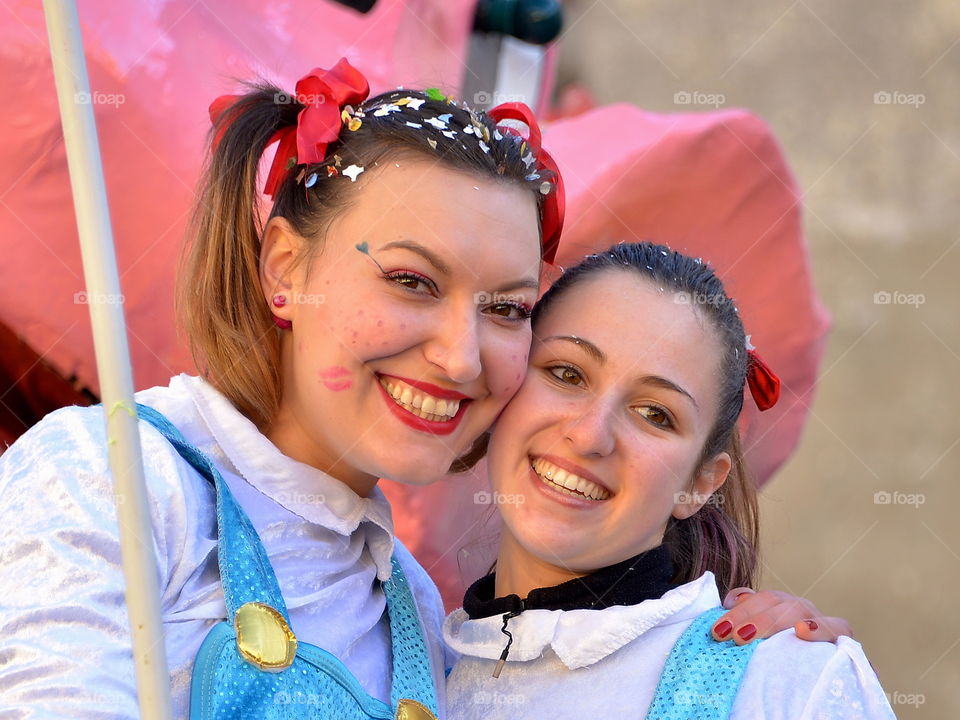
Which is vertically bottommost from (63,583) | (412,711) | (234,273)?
(412,711)

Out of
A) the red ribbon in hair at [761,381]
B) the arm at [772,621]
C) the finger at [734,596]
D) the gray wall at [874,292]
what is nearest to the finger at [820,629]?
the arm at [772,621]

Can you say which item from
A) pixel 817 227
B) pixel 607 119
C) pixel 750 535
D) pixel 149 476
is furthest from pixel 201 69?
pixel 817 227

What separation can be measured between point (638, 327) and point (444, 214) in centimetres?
31

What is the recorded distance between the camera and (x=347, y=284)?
139 cm

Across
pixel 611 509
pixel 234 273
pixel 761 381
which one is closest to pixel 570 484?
pixel 611 509

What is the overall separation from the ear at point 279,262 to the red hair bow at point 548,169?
315 millimetres

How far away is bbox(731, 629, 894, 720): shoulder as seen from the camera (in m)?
1.31

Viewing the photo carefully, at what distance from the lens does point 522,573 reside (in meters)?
1.59

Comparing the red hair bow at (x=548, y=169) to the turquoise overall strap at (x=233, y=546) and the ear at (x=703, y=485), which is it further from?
the turquoise overall strap at (x=233, y=546)

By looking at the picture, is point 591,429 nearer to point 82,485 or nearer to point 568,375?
point 568,375

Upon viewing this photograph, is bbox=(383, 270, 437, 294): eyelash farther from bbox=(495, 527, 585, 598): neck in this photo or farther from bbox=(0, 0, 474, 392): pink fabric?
bbox=(0, 0, 474, 392): pink fabric

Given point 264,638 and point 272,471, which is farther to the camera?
point 272,471

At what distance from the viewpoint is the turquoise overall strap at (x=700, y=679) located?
133 centimetres

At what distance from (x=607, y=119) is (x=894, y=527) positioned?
247 centimetres
